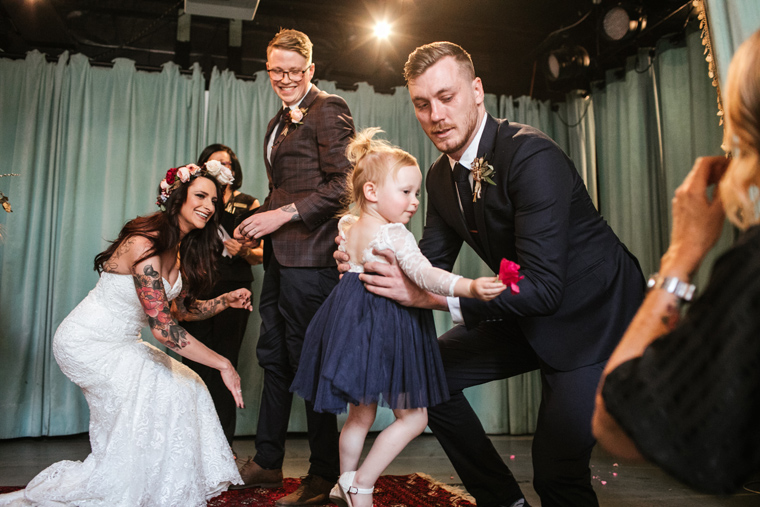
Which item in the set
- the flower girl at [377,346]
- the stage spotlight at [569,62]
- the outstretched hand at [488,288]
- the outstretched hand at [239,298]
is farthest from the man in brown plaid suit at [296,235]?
the stage spotlight at [569,62]

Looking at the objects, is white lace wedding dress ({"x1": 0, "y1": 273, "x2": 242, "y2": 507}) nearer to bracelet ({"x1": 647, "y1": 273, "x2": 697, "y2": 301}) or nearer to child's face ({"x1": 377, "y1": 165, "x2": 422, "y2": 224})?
child's face ({"x1": 377, "y1": 165, "x2": 422, "y2": 224})

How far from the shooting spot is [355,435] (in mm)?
2008

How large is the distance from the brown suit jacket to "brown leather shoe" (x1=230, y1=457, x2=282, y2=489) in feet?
3.15

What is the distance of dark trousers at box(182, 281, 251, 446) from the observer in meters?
3.48

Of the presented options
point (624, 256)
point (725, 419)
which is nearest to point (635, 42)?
point (624, 256)

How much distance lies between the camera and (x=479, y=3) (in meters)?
4.98

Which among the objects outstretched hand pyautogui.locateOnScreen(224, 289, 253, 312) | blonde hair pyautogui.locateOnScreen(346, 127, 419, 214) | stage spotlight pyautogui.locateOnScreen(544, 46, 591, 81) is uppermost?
stage spotlight pyautogui.locateOnScreen(544, 46, 591, 81)

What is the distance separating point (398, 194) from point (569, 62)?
2.97 m

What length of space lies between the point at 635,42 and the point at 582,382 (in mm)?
3418

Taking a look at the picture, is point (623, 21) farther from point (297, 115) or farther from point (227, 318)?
point (227, 318)

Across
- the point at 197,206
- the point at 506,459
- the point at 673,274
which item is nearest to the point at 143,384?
the point at 197,206

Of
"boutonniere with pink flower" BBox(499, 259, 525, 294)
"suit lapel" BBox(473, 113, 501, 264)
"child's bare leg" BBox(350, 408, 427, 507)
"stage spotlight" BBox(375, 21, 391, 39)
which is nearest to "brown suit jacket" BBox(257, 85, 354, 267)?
"suit lapel" BBox(473, 113, 501, 264)

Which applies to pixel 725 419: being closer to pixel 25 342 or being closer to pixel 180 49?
pixel 25 342

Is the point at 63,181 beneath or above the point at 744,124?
above
